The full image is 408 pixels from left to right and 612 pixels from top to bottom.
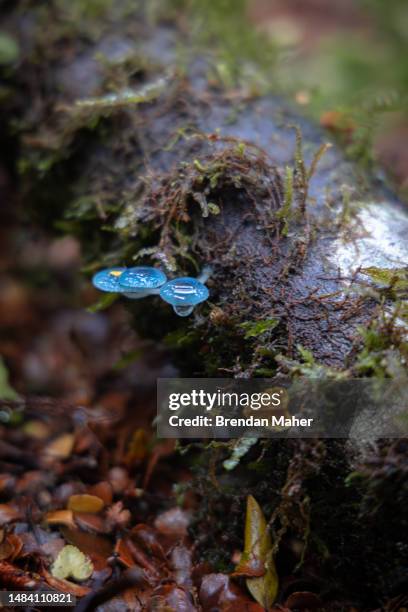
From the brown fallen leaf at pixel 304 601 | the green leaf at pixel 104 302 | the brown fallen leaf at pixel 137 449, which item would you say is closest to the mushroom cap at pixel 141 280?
the green leaf at pixel 104 302

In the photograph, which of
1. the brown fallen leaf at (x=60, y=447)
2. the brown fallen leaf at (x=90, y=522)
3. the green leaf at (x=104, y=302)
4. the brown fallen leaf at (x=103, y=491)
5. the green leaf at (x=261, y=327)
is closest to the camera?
the green leaf at (x=261, y=327)

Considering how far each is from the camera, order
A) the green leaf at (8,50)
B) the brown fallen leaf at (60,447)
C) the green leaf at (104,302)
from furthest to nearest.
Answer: the green leaf at (8,50) → the brown fallen leaf at (60,447) → the green leaf at (104,302)

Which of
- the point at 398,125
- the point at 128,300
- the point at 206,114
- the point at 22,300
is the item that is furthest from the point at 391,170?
the point at 398,125

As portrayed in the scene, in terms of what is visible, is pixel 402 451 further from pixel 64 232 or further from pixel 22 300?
pixel 22 300

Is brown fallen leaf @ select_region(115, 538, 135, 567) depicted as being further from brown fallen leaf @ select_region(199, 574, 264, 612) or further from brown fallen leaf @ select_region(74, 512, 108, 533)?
brown fallen leaf @ select_region(199, 574, 264, 612)

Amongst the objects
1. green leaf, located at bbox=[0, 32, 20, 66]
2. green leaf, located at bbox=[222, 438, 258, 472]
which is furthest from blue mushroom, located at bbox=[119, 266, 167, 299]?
green leaf, located at bbox=[0, 32, 20, 66]

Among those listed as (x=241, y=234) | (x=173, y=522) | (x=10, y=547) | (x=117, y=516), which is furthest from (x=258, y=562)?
(x=241, y=234)

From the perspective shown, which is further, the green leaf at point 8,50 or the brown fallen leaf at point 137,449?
the green leaf at point 8,50

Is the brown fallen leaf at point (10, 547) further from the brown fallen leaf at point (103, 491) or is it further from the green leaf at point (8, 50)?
the green leaf at point (8, 50)
